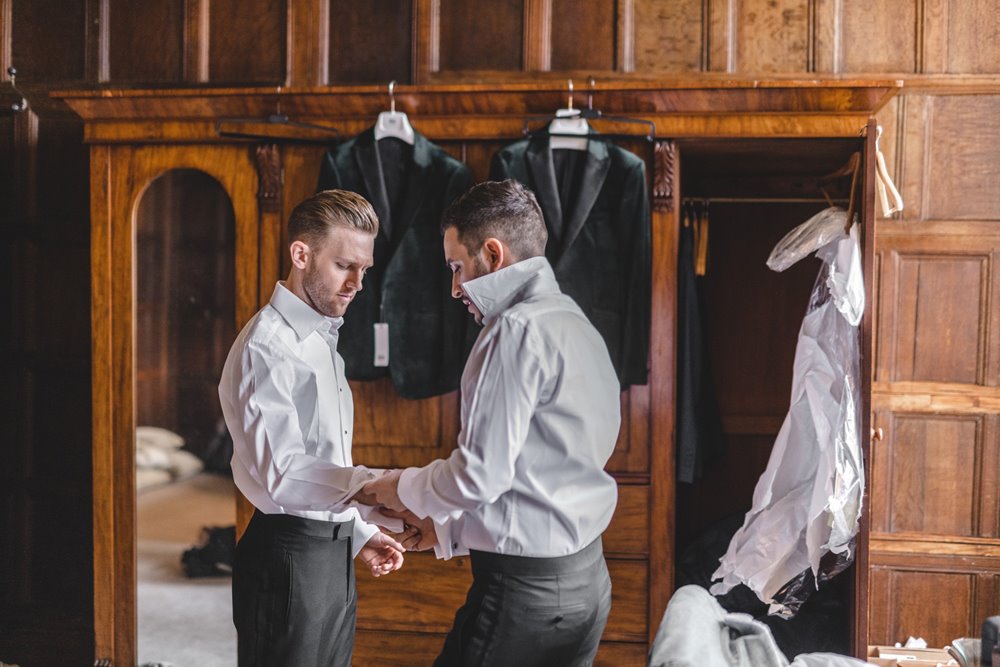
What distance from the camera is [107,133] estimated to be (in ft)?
9.84

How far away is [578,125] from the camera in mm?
2721

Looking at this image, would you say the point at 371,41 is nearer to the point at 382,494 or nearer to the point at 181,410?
the point at 181,410

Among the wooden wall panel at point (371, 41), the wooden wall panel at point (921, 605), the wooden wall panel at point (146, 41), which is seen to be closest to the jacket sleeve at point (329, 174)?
the wooden wall panel at point (371, 41)

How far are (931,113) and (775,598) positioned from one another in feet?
6.46

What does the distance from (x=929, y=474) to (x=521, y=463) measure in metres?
2.32

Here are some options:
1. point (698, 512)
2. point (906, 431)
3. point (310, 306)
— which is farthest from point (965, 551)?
point (310, 306)

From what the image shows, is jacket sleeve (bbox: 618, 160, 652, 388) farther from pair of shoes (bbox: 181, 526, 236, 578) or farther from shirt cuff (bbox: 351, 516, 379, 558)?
pair of shoes (bbox: 181, 526, 236, 578)

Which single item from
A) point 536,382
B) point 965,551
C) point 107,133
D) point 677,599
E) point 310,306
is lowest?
point 965,551

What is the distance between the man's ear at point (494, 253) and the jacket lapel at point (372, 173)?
1106 millimetres

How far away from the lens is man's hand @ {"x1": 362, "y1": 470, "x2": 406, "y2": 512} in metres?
1.86

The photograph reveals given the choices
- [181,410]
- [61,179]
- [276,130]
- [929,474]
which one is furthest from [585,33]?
[61,179]

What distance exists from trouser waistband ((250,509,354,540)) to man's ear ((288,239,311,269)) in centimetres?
59

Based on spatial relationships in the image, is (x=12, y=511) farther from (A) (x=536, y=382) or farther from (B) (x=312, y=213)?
(A) (x=536, y=382)

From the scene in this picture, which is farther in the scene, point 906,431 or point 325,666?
point 906,431
